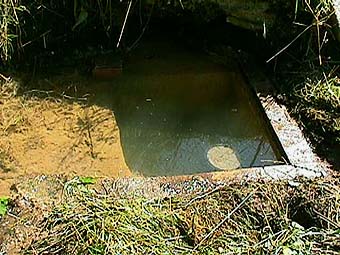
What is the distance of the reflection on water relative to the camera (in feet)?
11.1

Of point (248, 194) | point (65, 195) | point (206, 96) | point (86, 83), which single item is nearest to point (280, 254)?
point (248, 194)

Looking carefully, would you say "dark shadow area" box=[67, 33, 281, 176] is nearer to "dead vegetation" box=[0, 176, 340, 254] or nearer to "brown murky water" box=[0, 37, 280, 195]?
"brown murky water" box=[0, 37, 280, 195]

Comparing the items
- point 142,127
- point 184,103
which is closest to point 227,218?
point 142,127

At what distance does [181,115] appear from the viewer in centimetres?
367

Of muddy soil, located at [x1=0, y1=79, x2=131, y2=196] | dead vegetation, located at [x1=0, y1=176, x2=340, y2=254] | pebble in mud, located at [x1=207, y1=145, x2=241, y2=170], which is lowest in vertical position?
muddy soil, located at [x1=0, y1=79, x2=131, y2=196]

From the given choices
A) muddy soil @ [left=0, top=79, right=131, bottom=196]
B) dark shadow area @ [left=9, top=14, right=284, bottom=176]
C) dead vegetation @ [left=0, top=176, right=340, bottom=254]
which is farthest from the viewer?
dark shadow area @ [left=9, top=14, right=284, bottom=176]

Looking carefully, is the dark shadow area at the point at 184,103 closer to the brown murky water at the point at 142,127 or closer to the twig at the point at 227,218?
the brown murky water at the point at 142,127

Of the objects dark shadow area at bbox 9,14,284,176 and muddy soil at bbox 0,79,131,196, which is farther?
dark shadow area at bbox 9,14,284,176

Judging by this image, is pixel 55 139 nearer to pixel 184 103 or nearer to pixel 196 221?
pixel 184 103

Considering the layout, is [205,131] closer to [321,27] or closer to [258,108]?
[258,108]

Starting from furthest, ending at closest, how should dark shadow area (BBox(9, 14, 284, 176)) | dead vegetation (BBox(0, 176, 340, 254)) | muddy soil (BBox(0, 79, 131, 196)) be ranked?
dark shadow area (BBox(9, 14, 284, 176)), muddy soil (BBox(0, 79, 131, 196)), dead vegetation (BBox(0, 176, 340, 254))

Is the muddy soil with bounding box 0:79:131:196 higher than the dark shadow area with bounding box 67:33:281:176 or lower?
lower

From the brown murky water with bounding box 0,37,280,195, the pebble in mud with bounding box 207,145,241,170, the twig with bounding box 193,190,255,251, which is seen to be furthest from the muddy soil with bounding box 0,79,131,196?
the twig with bounding box 193,190,255,251

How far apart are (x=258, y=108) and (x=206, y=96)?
1.21 ft
